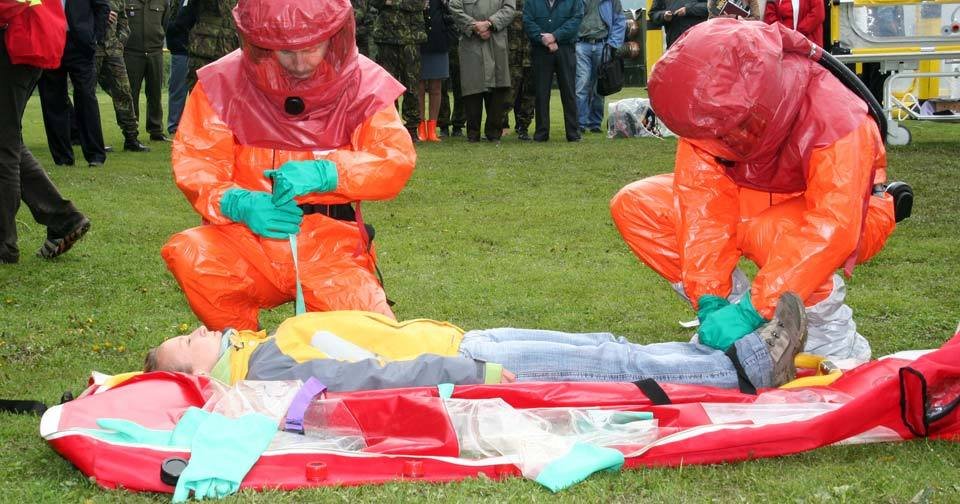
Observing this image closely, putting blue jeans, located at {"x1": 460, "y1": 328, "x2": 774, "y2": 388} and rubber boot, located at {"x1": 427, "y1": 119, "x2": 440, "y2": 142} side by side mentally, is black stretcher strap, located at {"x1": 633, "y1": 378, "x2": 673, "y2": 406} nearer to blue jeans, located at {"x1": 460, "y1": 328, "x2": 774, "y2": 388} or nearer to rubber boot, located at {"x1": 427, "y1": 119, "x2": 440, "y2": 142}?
blue jeans, located at {"x1": 460, "y1": 328, "x2": 774, "y2": 388}

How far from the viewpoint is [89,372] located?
15.8ft

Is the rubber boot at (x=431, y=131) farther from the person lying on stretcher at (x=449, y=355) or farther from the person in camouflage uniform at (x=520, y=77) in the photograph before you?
the person lying on stretcher at (x=449, y=355)

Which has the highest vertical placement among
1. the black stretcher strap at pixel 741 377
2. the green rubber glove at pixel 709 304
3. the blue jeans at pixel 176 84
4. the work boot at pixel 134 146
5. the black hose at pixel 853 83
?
the black hose at pixel 853 83

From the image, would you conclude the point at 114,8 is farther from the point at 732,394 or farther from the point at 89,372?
the point at 732,394

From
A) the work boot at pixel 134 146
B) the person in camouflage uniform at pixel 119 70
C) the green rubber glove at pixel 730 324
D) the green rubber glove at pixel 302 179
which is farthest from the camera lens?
the work boot at pixel 134 146

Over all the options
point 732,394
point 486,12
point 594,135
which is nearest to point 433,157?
point 486,12

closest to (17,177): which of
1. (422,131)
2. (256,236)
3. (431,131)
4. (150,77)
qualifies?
(256,236)

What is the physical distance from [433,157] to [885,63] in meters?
4.93

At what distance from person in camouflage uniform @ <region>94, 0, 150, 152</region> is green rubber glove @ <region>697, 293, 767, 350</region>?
31.4ft

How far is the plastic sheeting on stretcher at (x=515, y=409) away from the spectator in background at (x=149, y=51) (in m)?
10.6

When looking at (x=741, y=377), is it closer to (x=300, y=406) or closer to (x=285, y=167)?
(x=300, y=406)

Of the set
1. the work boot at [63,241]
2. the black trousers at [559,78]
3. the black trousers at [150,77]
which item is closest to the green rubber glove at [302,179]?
the work boot at [63,241]

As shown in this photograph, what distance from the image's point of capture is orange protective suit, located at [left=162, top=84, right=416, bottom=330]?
461cm

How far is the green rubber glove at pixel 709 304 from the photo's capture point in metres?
4.32
